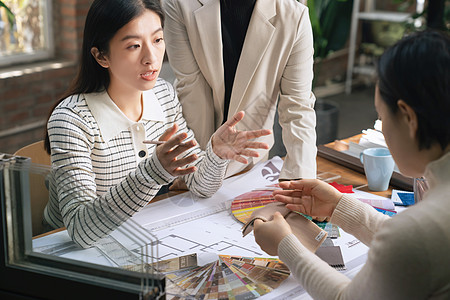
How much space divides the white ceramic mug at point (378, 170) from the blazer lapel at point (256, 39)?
0.45m

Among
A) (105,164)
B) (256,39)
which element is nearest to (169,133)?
(105,164)

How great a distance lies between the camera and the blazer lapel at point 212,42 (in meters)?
1.74

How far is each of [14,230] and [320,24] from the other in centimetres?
324

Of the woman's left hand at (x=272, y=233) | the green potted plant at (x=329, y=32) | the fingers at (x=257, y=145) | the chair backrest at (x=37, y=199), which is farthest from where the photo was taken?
the green potted plant at (x=329, y=32)

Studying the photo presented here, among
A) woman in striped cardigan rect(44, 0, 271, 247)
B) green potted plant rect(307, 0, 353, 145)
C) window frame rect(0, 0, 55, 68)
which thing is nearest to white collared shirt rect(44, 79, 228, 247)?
woman in striped cardigan rect(44, 0, 271, 247)

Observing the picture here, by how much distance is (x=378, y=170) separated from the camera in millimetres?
1706

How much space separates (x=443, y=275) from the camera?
2.82ft

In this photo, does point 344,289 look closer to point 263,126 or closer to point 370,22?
point 263,126

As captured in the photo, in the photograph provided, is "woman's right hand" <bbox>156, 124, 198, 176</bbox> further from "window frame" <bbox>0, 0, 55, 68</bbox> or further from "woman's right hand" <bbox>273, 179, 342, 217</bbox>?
"window frame" <bbox>0, 0, 55, 68</bbox>

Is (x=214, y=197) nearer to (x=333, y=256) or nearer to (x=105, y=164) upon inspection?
(x=105, y=164)

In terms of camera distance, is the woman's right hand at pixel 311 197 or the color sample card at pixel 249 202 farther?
the color sample card at pixel 249 202

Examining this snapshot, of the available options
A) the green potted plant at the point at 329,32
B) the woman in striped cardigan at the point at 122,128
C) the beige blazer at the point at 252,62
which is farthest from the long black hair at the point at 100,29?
the green potted plant at the point at 329,32

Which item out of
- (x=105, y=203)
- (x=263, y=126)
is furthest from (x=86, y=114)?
(x=263, y=126)

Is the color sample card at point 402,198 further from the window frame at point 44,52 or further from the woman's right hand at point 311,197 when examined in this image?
Answer: the window frame at point 44,52
